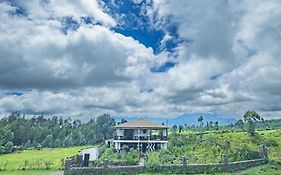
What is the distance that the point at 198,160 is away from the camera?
33.4 meters

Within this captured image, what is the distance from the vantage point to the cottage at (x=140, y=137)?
42969 millimetres

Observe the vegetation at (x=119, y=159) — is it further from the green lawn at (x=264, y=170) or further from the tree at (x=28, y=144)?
the tree at (x=28, y=144)

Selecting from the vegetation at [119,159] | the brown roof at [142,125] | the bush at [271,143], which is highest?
the brown roof at [142,125]

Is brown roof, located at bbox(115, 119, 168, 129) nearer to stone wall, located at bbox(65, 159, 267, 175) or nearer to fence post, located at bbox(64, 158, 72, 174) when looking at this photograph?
stone wall, located at bbox(65, 159, 267, 175)

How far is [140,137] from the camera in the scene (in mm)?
43625

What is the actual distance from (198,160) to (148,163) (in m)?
5.82

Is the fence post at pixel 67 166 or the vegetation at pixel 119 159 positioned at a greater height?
the vegetation at pixel 119 159

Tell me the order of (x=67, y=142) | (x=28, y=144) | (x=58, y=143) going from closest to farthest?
(x=28, y=144)
(x=58, y=143)
(x=67, y=142)

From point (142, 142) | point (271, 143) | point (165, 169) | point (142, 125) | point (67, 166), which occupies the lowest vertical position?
point (165, 169)

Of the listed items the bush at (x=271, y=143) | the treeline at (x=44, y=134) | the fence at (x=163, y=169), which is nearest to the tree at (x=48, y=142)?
the treeline at (x=44, y=134)

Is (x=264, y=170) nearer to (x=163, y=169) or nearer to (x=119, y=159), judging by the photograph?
(x=163, y=169)

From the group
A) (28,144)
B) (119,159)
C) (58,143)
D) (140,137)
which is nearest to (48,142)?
(58,143)

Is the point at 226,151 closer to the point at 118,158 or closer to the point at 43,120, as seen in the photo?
the point at 118,158

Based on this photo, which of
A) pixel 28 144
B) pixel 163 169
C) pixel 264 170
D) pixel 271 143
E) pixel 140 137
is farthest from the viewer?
pixel 28 144
